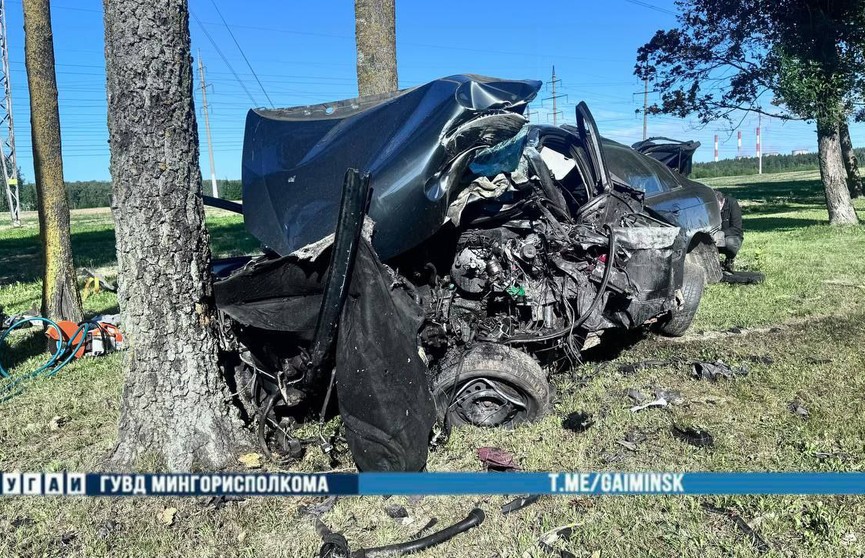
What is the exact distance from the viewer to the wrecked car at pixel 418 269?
327cm

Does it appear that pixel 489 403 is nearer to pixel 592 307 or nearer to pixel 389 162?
pixel 592 307

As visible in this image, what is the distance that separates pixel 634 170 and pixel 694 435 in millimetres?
3122

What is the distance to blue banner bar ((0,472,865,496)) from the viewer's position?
2143mm

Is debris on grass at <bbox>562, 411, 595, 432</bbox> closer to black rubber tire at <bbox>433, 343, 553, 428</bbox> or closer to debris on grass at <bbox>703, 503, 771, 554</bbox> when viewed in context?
black rubber tire at <bbox>433, 343, 553, 428</bbox>

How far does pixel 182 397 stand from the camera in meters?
3.52

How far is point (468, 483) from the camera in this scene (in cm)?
220

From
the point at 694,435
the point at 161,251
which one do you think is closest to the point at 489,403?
the point at 694,435

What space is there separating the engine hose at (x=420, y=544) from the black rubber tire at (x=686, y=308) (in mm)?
3482

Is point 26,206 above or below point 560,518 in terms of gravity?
above

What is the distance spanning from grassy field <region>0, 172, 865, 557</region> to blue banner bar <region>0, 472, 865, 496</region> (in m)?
0.71

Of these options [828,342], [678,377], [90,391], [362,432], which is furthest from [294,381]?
[828,342]

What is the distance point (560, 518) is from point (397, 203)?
1765 millimetres

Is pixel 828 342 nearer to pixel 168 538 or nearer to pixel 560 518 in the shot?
pixel 560 518

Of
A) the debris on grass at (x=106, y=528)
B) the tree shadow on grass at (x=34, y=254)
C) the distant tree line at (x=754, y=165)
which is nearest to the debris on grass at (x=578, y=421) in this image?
the debris on grass at (x=106, y=528)
